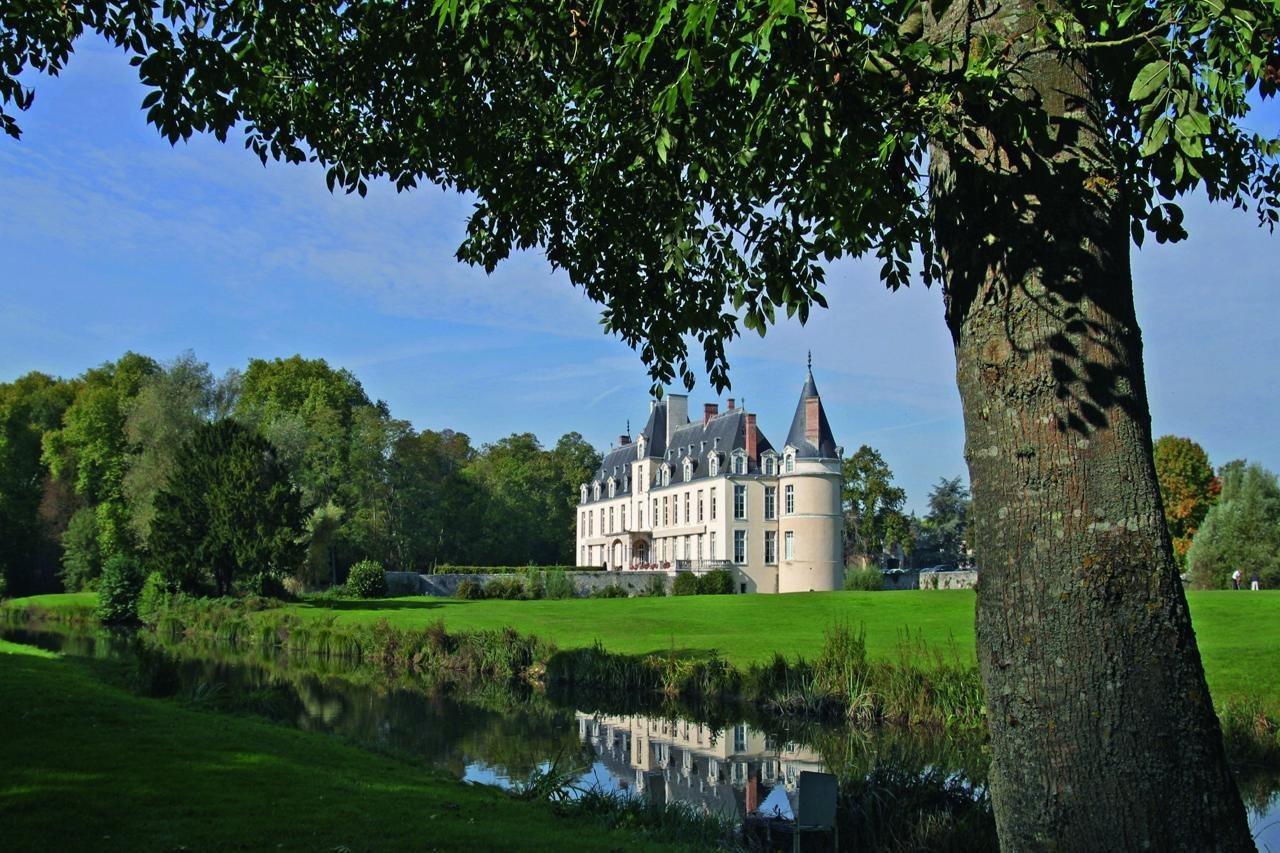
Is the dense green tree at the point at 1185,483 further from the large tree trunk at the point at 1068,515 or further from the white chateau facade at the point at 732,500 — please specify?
the large tree trunk at the point at 1068,515

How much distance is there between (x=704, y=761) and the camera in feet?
40.5

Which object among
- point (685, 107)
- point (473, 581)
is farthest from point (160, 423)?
point (685, 107)

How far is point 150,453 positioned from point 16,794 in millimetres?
36931

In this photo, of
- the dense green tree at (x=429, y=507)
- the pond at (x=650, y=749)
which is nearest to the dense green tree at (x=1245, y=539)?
the pond at (x=650, y=749)

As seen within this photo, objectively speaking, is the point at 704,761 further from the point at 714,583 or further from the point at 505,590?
the point at 714,583

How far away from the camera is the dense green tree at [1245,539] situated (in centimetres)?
3931

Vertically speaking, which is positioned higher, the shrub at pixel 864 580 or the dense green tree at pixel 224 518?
the dense green tree at pixel 224 518

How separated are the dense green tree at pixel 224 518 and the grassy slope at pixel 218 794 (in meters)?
23.3

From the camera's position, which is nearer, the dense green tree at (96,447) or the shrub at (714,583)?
the shrub at (714,583)

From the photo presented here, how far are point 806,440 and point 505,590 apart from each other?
1554cm

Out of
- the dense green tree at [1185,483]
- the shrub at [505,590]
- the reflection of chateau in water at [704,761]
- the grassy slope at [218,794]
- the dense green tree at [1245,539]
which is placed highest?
the dense green tree at [1185,483]

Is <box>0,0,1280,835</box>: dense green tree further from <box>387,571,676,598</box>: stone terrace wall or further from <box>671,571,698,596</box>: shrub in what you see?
<box>671,571,698,596</box>: shrub

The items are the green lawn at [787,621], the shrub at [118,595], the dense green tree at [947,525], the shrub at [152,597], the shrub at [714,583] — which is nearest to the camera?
the green lawn at [787,621]

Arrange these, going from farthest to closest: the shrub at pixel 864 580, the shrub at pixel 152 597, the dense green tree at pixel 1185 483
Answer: the dense green tree at pixel 1185 483, the shrub at pixel 864 580, the shrub at pixel 152 597
